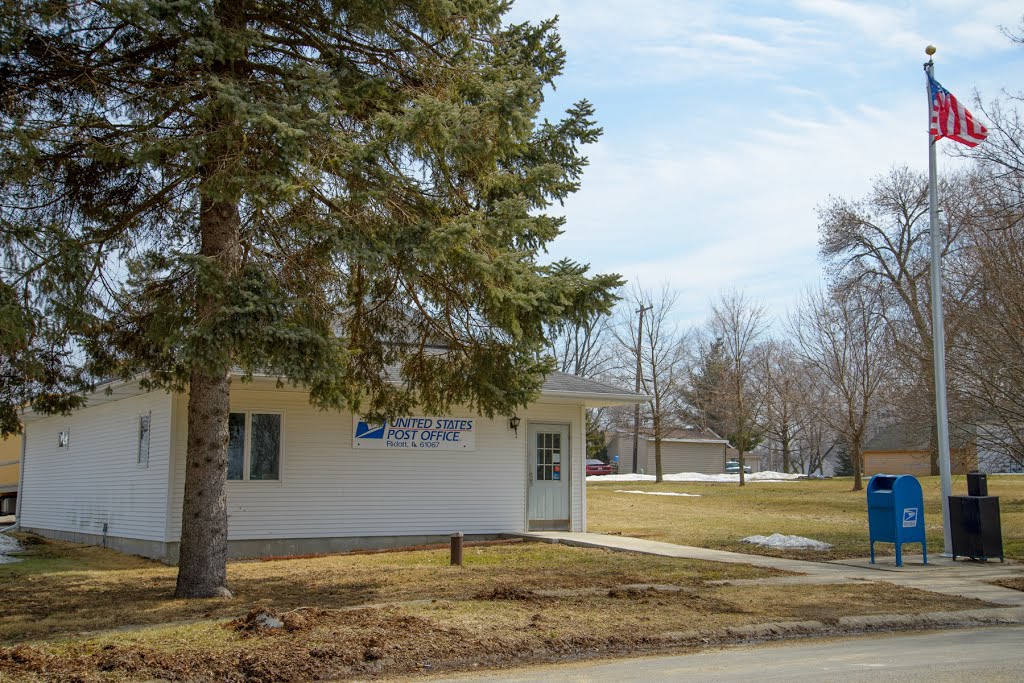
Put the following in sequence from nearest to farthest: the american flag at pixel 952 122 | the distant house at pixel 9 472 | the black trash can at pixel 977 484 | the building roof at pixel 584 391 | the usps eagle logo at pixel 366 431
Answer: the black trash can at pixel 977 484 → the american flag at pixel 952 122 → the usps eagle logo at pixel 366 431 → the building roof at pixel 584 391 → the distant house at pixel 9 472

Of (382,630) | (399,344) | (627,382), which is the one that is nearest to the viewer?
(382,630)

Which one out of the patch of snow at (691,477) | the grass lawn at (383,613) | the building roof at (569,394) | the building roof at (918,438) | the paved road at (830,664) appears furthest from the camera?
the patch of snow at (691,477)

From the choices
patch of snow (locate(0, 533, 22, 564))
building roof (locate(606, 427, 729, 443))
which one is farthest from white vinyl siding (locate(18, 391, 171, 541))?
building roof (locate(606, 427, 729, 443))

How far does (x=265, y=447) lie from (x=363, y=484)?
200 centimetres

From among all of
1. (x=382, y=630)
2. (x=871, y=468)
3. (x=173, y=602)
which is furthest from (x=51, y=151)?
(x=871, y=468)

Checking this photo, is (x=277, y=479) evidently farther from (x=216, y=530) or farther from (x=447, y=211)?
(x=447, y=211)

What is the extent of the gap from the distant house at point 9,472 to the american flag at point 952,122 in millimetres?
27898

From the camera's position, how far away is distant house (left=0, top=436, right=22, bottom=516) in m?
29.1

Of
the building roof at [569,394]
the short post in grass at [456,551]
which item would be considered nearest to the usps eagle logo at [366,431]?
the building roof at [569,394]

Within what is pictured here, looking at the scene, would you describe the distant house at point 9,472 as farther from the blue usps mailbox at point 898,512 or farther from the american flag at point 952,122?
the american flag at point 952,122

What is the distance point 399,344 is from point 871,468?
49035mm

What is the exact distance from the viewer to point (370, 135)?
421 inches

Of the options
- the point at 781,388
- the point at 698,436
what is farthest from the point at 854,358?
the point at 698,436

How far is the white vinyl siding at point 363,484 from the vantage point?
15797 millimetres
